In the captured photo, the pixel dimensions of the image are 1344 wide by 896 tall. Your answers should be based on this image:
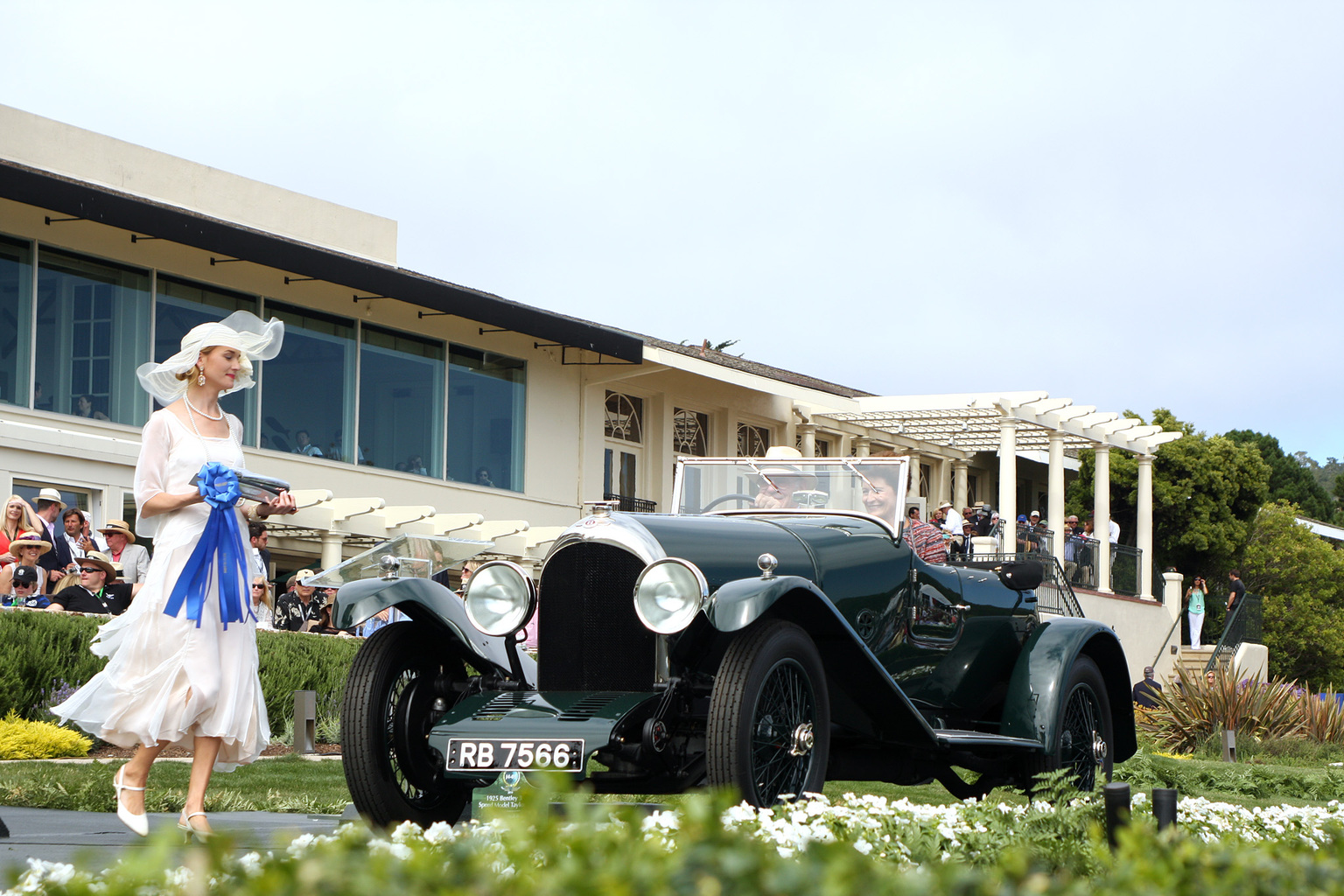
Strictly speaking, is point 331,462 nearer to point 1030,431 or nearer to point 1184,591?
point 1030,431

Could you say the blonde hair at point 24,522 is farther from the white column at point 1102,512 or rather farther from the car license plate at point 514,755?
the white column at point 1102,512

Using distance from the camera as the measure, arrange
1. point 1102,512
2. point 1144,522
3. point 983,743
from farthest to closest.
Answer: point 1144,522 → point 1102,512 → point 983,743

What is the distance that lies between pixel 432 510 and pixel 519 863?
760 inches

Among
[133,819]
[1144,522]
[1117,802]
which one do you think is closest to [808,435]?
[1144,522]

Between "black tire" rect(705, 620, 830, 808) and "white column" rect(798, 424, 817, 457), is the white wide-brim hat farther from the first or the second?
"white column" rect(798, 424, 817, 457)

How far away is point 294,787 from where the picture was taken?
26.9 feet

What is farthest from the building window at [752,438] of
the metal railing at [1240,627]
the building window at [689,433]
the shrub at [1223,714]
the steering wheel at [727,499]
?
the steering wheel at [727,499]

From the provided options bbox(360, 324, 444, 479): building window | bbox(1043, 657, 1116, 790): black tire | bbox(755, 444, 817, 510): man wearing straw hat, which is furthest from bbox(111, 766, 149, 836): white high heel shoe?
bbox(360, 324, 444, 479): building window

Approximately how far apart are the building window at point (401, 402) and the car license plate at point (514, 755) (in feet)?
55.9

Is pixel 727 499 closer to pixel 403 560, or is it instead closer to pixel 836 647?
pixel 403 560

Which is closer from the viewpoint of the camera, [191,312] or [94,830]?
[94,830]

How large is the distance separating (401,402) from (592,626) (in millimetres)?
17281

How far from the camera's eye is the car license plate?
16.6 feet

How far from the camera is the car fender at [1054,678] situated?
7125 millimetres
